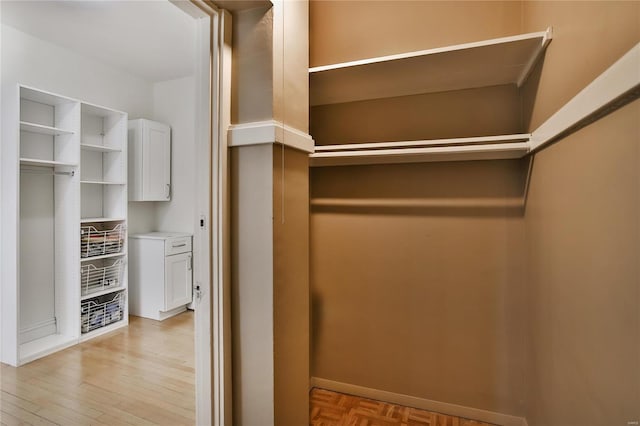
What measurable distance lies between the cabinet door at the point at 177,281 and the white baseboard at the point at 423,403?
2.18m

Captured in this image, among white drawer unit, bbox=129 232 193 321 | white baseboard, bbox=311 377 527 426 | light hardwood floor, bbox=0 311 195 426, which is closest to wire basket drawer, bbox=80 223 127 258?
white drawer unit, bbox=129 232 193 321

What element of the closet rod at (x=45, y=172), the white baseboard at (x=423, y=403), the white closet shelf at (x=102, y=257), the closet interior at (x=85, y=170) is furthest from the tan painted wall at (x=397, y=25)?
the white closet shelf at (x=102, y=257)

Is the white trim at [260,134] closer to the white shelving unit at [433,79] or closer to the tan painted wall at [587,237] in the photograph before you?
the white shelving unit at [433,79]

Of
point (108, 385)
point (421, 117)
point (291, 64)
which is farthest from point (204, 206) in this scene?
point (108, 385)

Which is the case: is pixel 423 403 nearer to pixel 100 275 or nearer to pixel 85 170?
pixel 100 275

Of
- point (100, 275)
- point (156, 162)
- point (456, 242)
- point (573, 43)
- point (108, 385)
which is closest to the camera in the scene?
point (573, 43)

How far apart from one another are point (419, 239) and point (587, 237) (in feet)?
3.20

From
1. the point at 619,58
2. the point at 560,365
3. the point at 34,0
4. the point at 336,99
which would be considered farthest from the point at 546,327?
the point at 34,0

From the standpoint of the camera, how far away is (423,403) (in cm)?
194

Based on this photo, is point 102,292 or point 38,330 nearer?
point 38,330

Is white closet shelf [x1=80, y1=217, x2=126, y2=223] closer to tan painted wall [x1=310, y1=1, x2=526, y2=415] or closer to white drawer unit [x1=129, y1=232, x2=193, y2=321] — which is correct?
white drawer unit [x1=129, y1=232, x2=193, y2=321]

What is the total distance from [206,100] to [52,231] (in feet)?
9.21

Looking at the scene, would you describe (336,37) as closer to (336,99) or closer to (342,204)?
(336,99)

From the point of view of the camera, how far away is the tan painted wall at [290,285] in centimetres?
141
